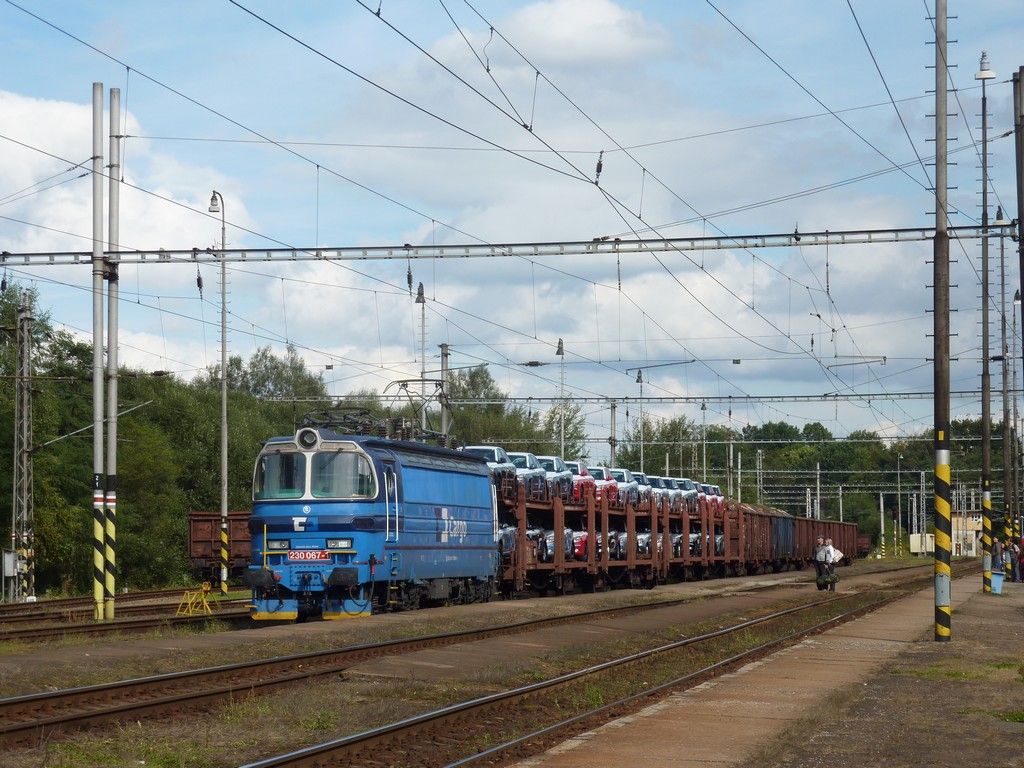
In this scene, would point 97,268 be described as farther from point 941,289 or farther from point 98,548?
point 941,289

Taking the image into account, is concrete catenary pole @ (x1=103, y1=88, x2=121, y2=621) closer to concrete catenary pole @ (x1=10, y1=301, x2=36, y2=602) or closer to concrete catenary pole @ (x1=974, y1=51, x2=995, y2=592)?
concrete catenary pole @ (x1=10, y1=301, x2=36, y2=602)

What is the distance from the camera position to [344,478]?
2441cm

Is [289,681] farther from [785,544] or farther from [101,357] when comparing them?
[785,544]

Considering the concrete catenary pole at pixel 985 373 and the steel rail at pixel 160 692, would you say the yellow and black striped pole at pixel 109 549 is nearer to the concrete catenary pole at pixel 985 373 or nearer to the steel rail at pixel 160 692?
the steel rail at pixel 160 692

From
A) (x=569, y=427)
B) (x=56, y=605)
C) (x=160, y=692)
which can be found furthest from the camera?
(x=569, y=427)

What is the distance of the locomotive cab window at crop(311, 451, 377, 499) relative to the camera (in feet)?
79.8

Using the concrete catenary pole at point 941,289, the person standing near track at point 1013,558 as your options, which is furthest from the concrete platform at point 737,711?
the person standing near track at point 1013,558

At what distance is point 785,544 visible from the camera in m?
65.6

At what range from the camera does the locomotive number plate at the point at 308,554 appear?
24.0 meters

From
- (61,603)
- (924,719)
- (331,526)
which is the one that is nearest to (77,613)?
(61,603)

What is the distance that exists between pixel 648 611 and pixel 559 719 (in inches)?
651

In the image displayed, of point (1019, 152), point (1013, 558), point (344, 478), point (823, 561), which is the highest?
point (1019, 152)

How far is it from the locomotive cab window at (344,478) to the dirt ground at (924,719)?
9.53 metres

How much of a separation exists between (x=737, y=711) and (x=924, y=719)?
1.84 m
